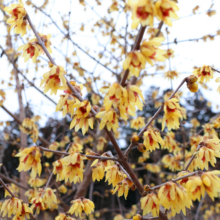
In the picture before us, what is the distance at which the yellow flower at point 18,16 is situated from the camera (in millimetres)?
1224

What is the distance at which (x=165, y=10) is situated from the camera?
2.73ft

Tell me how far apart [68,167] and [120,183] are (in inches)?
14.7

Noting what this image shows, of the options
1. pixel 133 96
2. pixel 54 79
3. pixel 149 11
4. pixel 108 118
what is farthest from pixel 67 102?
pixel 149 11

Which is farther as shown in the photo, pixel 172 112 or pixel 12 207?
pixel 12 207

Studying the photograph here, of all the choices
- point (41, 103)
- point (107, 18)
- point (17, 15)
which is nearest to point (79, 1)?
point (107, 18)

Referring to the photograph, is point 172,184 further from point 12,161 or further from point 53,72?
point 12,161

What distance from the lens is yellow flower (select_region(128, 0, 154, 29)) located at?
78cm

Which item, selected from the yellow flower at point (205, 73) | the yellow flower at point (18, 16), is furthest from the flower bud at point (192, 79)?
the yellow flower at point (18, 16)

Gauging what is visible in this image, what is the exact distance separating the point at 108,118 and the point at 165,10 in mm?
556

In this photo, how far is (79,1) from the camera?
3.85m

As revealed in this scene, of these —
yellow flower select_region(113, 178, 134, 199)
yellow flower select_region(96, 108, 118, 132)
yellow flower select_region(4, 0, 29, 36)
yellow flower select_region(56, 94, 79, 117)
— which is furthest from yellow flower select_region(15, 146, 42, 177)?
yellow flower select_region(4, 0, 29, 36)

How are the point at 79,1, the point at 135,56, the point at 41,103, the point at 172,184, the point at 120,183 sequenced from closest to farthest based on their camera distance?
the point at 135,56 → the point at 172,184 → the point at 120,183 → the point at 79,1 → the point at 41,103

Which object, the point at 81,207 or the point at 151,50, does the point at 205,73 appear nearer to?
the point at 151,50

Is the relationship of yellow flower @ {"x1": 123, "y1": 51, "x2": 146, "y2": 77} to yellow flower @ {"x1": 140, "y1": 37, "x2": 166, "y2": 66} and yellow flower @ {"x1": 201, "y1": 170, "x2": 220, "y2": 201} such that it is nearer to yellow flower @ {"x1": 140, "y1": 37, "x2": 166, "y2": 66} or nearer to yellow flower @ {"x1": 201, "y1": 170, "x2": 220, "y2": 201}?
yellow flower @ {"x1": 140, "y1": 37, "x2": 166, "y2": 66}
